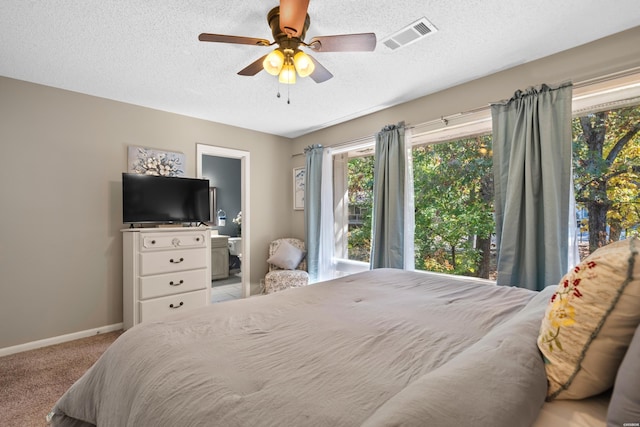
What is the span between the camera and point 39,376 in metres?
2.23

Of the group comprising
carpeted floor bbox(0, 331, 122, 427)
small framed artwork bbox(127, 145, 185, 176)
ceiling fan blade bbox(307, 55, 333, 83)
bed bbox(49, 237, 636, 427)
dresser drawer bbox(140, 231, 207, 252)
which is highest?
ceiling fan blade bbox(307, 55, 333, 83)

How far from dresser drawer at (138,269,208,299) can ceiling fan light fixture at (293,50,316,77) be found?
8.19 feet

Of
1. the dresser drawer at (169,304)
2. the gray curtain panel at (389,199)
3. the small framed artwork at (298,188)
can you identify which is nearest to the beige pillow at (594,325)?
the gray curtain panel at (389,199)

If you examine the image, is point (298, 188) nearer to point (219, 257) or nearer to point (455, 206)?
point (219, 257)

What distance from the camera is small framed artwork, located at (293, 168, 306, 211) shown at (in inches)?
184

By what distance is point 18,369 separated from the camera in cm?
234

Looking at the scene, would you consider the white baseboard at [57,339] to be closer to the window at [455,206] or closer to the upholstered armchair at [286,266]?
the upholstered armchair at [286,266]

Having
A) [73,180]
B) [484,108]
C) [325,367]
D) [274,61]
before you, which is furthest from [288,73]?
[73,180]

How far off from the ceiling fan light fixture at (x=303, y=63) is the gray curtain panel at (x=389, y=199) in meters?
1.67

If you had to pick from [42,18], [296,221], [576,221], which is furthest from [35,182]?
[576,221]

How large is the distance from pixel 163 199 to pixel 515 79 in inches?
147

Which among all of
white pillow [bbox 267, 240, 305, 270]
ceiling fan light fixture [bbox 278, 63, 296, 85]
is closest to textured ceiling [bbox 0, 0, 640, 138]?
ceiling fan light fixture [bbox 278, 63, 296, 85]

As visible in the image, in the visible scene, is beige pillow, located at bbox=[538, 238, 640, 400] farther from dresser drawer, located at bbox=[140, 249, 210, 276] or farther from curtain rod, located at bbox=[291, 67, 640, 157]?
dresser drawer, located at bbox=[140, 249, 210, 276]

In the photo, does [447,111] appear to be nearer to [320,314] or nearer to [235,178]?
[320,314]
